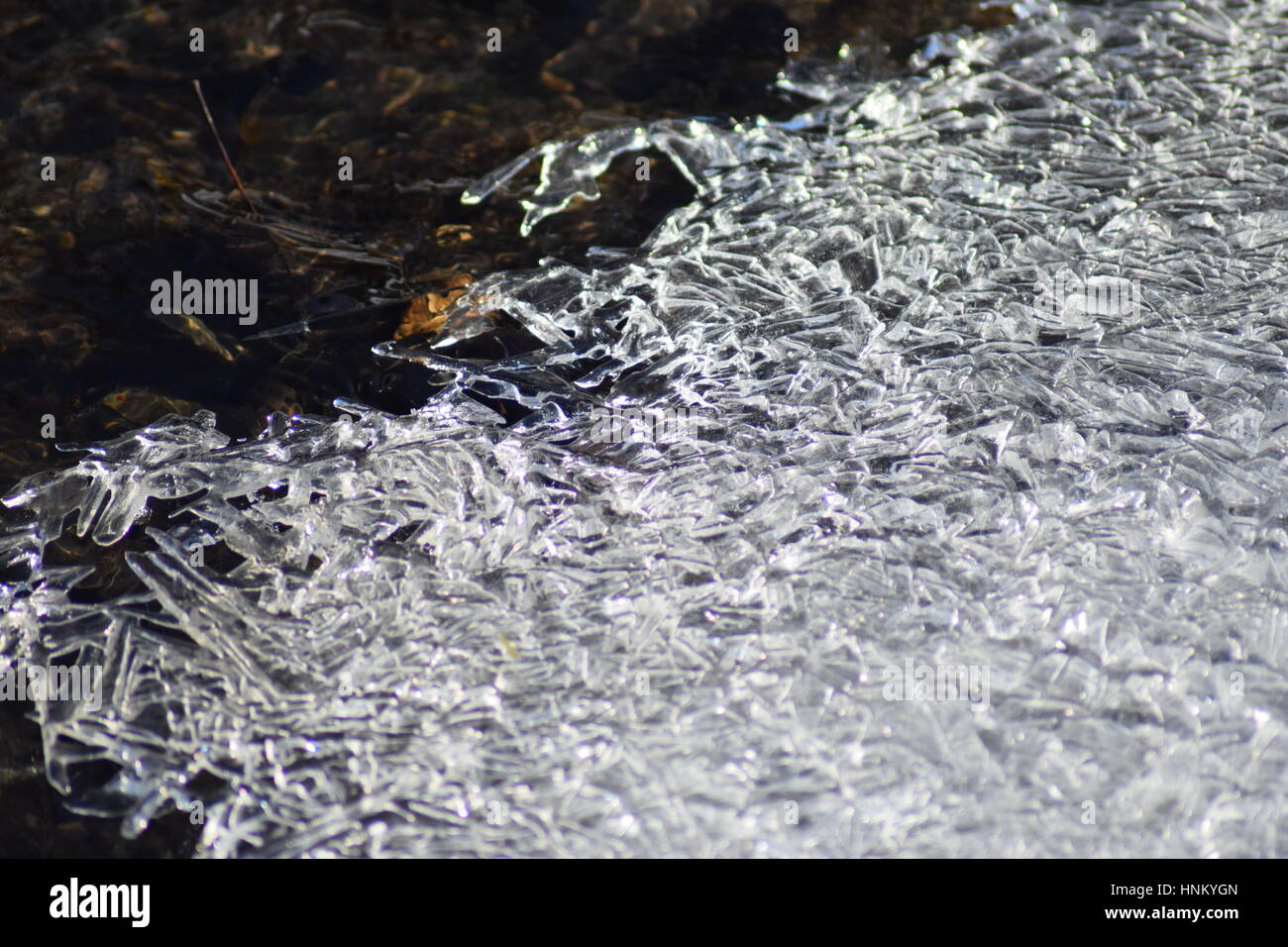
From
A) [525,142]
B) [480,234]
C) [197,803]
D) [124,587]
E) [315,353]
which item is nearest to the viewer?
[197,803]

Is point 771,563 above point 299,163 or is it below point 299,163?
below

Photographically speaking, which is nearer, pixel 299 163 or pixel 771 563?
pixel 771 563

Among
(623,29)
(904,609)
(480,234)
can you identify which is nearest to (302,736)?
(904,609)

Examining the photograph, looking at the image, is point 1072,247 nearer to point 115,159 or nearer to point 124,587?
point 124,587

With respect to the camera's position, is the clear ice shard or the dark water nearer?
the clear ice shard
